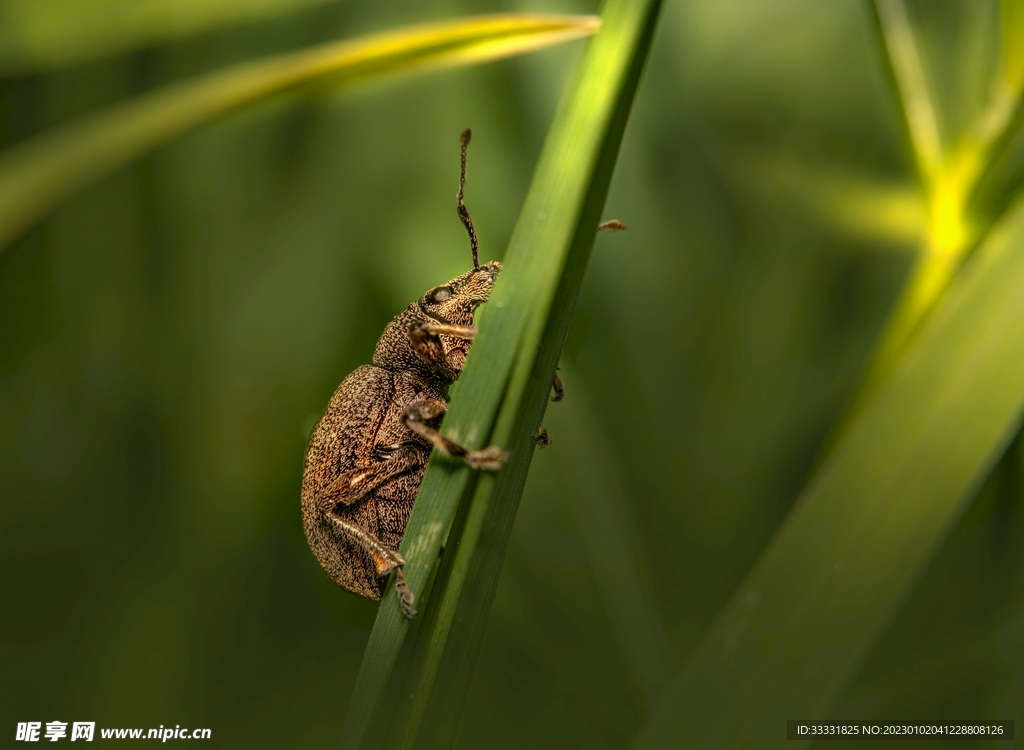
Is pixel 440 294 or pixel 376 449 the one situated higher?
pixel 440 294

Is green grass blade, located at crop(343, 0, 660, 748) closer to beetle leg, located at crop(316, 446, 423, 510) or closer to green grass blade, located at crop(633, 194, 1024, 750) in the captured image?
green grass blade, located at crop(633, 194, 1024, 750)

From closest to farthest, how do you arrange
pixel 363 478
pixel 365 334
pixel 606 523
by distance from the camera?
1. pixel 363 478
2. pixel 365 334
3. pixel 606 523

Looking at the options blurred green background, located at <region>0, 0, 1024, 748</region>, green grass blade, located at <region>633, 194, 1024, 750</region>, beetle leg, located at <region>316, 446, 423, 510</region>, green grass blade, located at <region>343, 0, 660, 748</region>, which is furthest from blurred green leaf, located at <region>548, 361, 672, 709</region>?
green grass blade, located at <region>633, 194, 1024, 750</region>

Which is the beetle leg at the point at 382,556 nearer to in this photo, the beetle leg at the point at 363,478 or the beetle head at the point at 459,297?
the beetle leg at the point at 363,478

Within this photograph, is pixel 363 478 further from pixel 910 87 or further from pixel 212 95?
pixel 910 87

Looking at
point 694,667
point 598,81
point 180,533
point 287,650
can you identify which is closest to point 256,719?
point 287,650

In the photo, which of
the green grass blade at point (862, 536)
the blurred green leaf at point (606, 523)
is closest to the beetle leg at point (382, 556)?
the green grass blade at point (862, 536)

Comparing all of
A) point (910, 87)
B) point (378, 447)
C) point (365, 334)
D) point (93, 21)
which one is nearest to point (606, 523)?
point (378, 447)

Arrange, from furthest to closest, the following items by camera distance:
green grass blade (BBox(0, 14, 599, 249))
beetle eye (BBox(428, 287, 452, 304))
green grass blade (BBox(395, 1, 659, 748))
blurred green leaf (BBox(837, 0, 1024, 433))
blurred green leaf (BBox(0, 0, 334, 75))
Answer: beetle eye (BBox(428, 287, 452, 304)) < blurred green leaf (BBox(837, 0, 1024, 433)) < blurred green leaf (BBox(0, 0, 334, 75)) < green grass blade (BBox(0, 14, 599, 249)) < green grass blade (BBox(395, 1, 659, 748))
